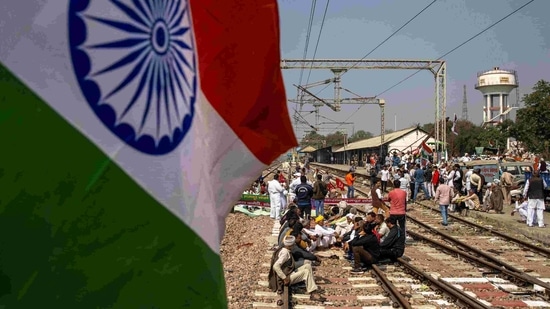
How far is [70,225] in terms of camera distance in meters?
1.84

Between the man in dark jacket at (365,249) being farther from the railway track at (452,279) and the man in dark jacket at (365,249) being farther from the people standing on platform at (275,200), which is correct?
the people standing on platform at (275,200)

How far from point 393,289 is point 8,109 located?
7.78m

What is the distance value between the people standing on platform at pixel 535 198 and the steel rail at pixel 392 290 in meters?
6.79

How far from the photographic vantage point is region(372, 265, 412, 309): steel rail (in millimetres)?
7885

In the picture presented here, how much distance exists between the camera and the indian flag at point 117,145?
177 centimetres

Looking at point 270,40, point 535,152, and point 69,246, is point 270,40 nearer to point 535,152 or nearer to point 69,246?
point 69,246

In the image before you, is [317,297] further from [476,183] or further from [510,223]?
[476,183]

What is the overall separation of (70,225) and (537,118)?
30044 millimetres

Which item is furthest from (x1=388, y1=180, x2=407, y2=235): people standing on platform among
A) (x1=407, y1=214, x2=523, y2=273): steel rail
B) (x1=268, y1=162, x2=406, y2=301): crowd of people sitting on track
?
(x1=407, y1=214, x2=523, y2=273): steel rail

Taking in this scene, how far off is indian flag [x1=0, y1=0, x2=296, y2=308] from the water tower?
78205 mm

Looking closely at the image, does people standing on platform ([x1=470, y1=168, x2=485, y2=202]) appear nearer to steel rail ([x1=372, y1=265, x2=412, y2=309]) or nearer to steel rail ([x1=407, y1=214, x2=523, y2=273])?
steel rail ([x1=407, y1=214, x2=523, y2=273])

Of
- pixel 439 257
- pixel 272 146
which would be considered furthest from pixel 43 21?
pixel 439 257

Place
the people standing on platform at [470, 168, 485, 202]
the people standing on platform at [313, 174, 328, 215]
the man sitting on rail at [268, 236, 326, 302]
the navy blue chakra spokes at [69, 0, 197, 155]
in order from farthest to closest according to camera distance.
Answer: the people standing on platform at [470, 168, 485, 202] → the people standing on platform at [313, 174, 328, 215] → the man sitting on rail at [268, 236, 326, 302] → the navy blue chakra spokes at [69, 0, 197, 155]

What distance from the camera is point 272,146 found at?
2.68 metres
